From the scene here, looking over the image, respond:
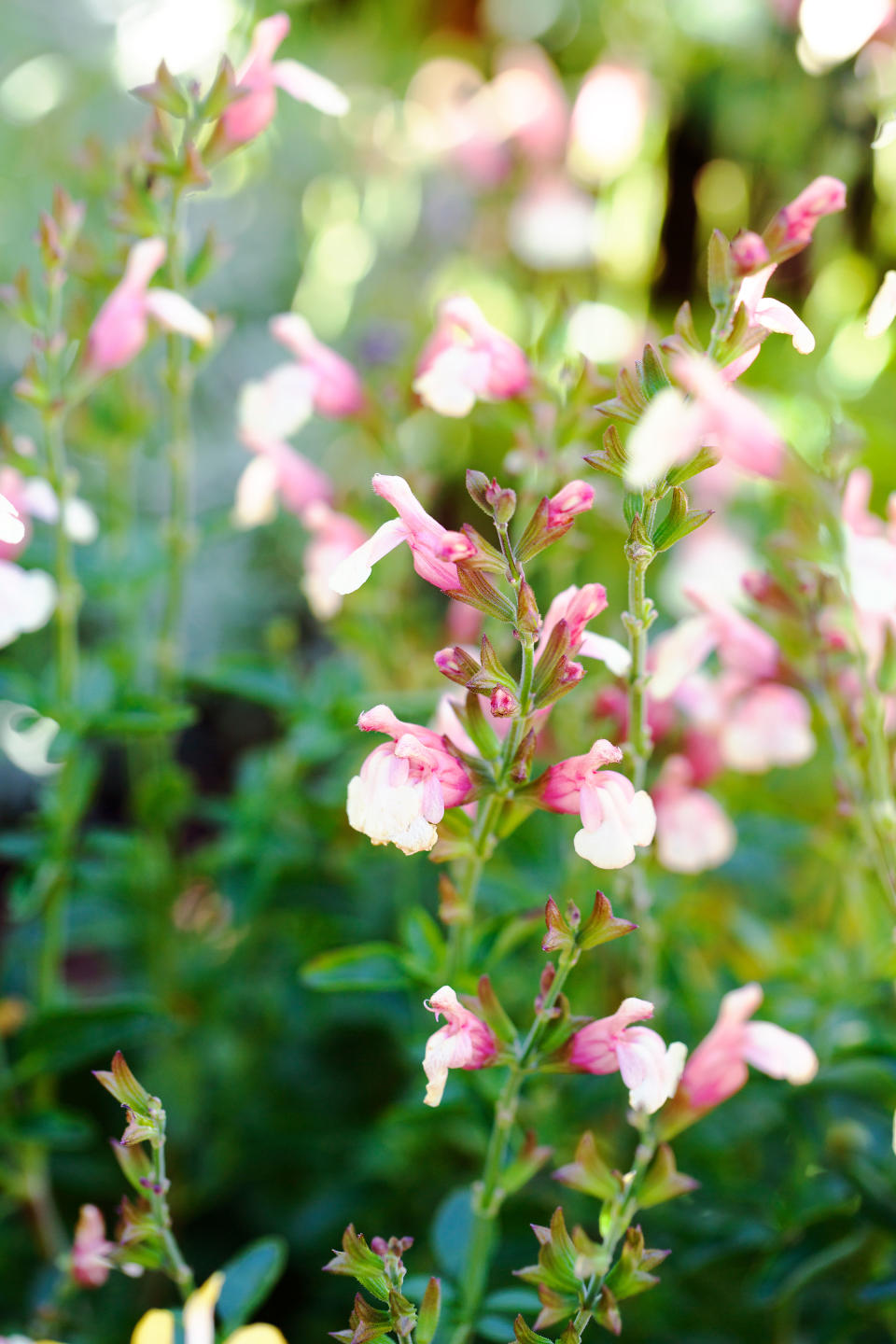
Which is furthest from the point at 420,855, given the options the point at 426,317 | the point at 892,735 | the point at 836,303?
the point at 836,303

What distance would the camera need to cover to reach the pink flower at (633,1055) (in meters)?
0.57

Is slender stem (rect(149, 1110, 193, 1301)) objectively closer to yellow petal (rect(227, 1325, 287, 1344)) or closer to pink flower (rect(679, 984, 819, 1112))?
yellow petal (rect(227, 1325, 287, 1344))

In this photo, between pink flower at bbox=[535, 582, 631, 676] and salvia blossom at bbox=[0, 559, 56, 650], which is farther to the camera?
salvia blossom at bbox=[0, 559, 56, 650]

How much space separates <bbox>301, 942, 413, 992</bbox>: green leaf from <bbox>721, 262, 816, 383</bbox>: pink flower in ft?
1.45

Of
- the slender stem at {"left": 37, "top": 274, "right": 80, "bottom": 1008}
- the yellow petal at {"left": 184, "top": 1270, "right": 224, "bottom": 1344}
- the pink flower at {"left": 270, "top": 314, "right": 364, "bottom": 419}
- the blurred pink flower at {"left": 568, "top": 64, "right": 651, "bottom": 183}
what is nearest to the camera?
the yellow petal at {"left": 184, "top": 1270, "right": 224, "bottom": 1344}

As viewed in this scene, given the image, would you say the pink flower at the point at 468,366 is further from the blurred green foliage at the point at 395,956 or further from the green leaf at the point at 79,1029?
the green leaf at the point at 79,1029

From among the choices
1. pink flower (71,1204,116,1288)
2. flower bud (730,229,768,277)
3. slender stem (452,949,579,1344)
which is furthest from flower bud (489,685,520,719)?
pink flower (71,1204,116,1288)

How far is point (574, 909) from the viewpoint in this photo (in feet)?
1.90

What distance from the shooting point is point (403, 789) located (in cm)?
57

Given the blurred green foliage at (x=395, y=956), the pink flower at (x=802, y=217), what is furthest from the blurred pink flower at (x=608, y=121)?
the pink flower at (x=802, y=217)

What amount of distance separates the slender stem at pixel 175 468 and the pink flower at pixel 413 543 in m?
0.41

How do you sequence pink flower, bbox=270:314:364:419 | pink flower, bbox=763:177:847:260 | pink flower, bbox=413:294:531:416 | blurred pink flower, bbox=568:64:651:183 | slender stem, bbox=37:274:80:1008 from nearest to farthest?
1. pink flower, bbox=763:177:847:260
2. pink flower, bbox=413:294:531:416
3. slender stem, bbox=37:274:80:1008
4. pink flower, bbox=270:314:364:419
5. blurred pink flower, bbox=568:64:651:183

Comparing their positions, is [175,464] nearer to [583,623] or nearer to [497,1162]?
[583,623]

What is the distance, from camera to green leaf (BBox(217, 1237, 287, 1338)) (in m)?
0.70
